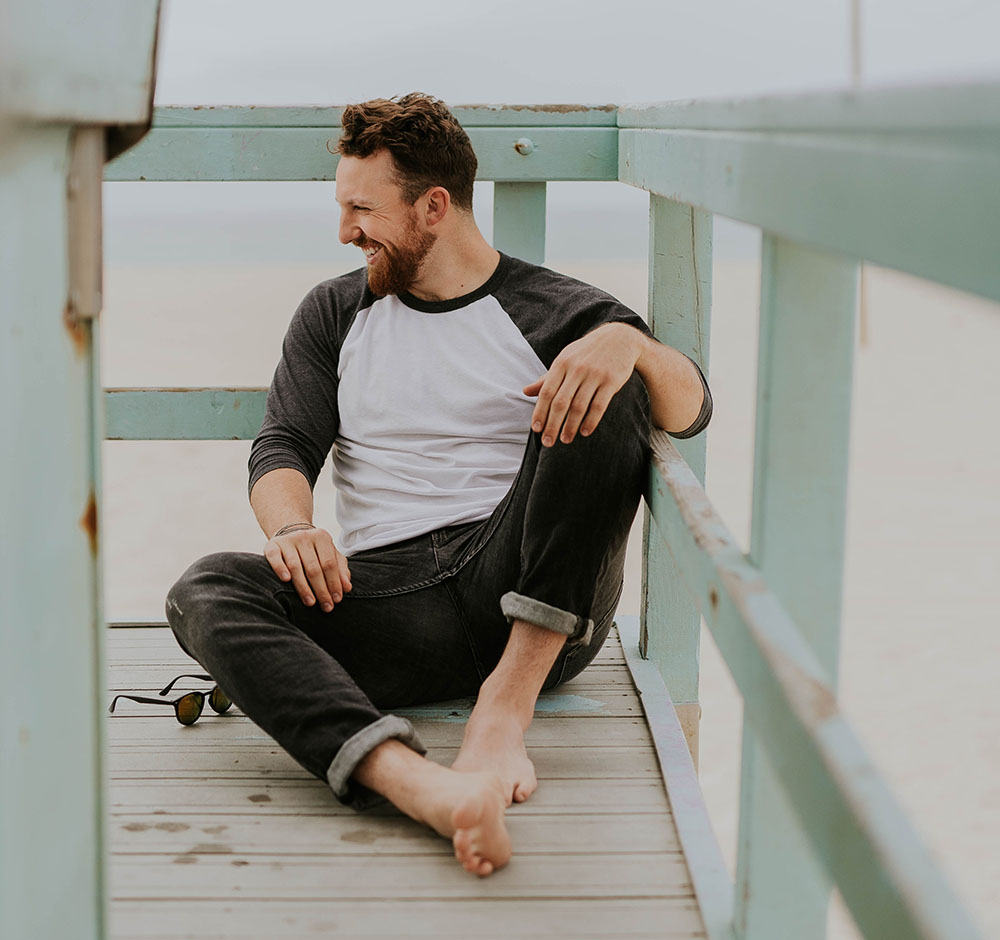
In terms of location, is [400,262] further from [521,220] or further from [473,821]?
[473,821]

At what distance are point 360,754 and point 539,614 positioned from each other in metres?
0.31

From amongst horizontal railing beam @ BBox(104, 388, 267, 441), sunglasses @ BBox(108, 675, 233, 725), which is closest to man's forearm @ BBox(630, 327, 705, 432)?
sunglasses @ BBox(108, 675, 233, 725)

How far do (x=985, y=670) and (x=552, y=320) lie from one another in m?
6.09

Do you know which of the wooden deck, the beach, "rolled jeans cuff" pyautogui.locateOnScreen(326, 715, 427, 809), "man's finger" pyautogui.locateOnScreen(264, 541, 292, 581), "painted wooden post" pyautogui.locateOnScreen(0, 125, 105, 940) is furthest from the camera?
the beach

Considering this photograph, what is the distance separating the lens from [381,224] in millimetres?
1978

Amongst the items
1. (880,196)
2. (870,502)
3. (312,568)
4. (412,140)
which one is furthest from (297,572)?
(870,502)

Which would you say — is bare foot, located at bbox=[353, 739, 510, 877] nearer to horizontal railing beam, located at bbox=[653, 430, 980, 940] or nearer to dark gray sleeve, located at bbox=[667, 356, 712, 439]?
horizontal railing beam, located at bbox=[653, 430, 980, 940]

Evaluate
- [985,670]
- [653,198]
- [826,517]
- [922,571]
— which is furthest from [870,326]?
[826,517]

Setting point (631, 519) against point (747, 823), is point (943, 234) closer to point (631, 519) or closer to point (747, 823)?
point (747, 823)

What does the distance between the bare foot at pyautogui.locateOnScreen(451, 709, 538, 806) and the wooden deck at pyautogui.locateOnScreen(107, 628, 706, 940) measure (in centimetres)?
3

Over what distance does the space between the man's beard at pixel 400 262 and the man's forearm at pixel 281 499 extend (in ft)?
1.10

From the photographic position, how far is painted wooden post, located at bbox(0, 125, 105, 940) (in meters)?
0.74

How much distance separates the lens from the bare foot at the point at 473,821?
137 cm

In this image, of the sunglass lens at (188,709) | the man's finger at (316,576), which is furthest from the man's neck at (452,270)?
the sunglass lens at (188,709)
